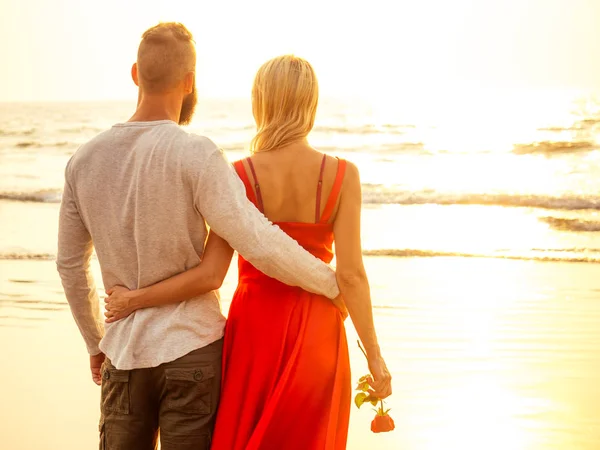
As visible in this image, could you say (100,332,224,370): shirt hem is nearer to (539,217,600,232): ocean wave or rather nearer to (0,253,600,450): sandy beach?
(0,253,600,450): sandy beach

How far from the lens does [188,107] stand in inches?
90.0

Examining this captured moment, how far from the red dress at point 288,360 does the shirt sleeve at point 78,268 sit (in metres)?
0.38

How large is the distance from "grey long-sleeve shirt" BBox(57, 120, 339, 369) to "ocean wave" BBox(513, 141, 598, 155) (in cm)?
1370

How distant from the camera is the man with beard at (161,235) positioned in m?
2.10

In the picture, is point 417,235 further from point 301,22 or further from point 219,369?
point 301,22

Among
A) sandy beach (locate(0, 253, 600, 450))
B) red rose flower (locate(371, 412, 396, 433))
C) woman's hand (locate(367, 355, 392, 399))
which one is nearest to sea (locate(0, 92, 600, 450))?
sandy beach (locate(0, 253, 600, 450))

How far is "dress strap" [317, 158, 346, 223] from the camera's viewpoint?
2.38 meters

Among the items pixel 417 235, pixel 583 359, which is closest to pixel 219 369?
pixel 583 359

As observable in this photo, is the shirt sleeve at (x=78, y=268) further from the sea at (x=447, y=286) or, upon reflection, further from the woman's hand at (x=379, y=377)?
the sea at (x=447, y=286)

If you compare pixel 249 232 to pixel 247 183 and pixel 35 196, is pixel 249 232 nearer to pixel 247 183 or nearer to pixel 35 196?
pixel 247 183

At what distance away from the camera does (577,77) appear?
23562 mm

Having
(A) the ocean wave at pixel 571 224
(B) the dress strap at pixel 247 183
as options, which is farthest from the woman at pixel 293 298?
(A) the ocean wave at pixel 571 224

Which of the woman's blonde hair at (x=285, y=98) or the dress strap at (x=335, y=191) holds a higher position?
the woman's blonde hair at (x=285, y=98)

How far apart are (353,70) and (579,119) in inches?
253
